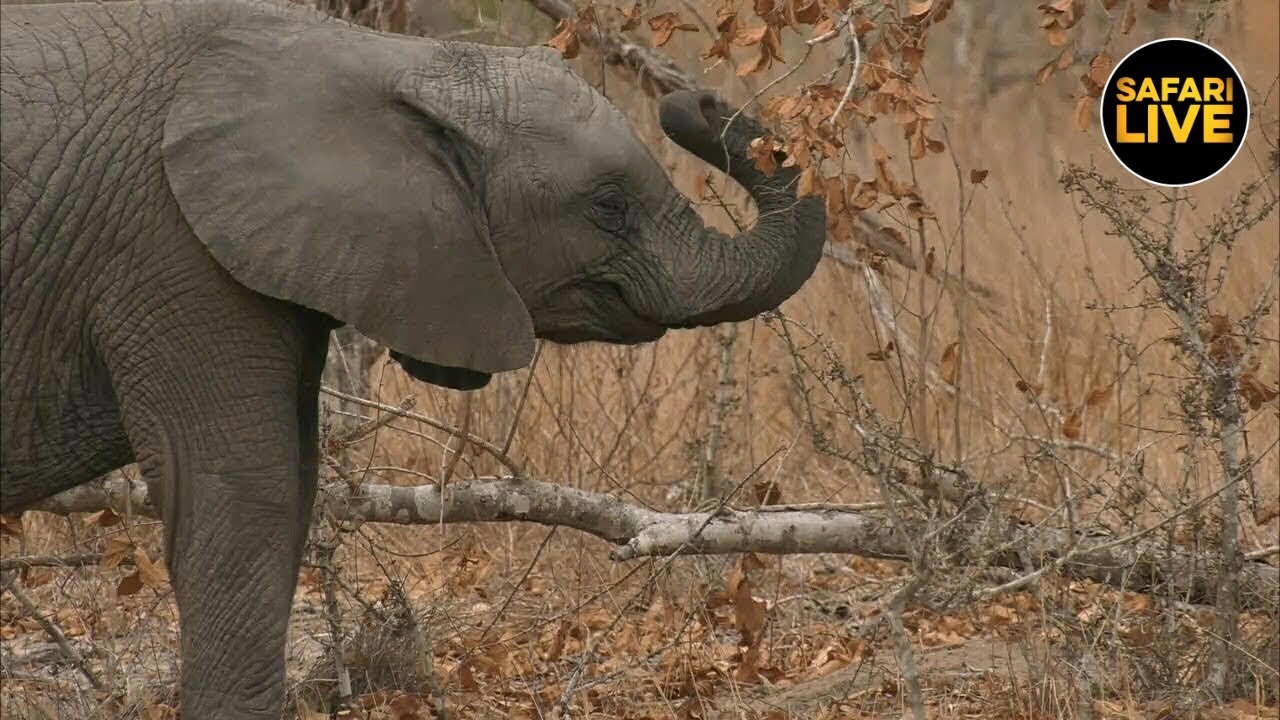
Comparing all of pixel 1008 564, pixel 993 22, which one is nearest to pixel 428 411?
pixel 1008 564

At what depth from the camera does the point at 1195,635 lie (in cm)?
624

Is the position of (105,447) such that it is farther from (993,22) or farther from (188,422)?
(993,22)

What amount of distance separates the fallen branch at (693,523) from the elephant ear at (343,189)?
1.37m

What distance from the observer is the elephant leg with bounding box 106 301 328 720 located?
14.8 feet

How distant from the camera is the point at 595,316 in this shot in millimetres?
5031

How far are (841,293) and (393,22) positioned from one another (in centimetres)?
225

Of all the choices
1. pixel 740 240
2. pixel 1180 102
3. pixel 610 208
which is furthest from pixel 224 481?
pixel 1180 102

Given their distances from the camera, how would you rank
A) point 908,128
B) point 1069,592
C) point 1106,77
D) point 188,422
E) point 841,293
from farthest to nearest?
point 841,293, point 1069,592, point 1106,77, point 908,128, point 188,422

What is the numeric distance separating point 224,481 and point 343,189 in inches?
27.4

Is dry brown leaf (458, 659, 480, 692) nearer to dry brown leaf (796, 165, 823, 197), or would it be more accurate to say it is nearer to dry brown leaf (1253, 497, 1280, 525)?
dry brown leaf (796, 165, 823, 197)

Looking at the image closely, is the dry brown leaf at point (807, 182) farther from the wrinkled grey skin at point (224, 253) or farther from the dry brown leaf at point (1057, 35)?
the dry brown leaf at point (1057, 35)

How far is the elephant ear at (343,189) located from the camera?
14.7ft

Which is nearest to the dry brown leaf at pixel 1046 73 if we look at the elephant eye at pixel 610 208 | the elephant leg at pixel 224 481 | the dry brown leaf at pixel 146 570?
the elephant eye at pixel 610 208

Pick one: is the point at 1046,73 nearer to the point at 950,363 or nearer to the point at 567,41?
the point at 950,363
